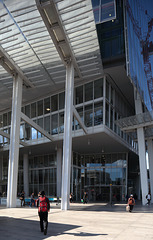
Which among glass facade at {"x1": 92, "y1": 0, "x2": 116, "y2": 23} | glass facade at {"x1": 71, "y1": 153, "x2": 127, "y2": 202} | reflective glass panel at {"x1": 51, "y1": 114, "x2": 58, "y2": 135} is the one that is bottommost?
glass facade at {"x1": 71, "y1": 153, "x2": 127, "y2": 202}

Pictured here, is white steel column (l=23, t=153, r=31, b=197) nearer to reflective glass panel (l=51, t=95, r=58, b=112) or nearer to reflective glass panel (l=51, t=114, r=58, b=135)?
reflective glass panel (l=51, t=114, r=58, b=135)

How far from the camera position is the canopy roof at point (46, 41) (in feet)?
49.6

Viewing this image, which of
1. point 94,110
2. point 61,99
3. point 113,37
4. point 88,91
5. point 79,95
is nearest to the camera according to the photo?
point 94,110

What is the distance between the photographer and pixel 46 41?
58.7 feet

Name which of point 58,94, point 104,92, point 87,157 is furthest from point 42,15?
point 87,157

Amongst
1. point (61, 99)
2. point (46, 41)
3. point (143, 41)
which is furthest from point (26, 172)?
point (143, 41)

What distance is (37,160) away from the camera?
36.7 m

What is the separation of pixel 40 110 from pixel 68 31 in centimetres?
1433

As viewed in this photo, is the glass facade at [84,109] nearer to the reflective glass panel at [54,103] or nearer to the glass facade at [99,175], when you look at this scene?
the reflective glass panel at [54,103]

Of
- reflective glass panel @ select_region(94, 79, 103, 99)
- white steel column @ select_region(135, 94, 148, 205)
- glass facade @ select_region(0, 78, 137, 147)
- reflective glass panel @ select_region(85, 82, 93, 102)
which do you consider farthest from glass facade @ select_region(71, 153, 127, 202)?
reflective glass panel @ select_region(94, 79, 103, 99)

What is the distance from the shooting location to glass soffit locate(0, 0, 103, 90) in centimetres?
1515

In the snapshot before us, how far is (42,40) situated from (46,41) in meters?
0.29

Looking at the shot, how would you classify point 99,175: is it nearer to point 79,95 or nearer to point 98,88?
point 79,95

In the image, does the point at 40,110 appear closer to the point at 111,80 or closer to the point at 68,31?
the point at 111,80
